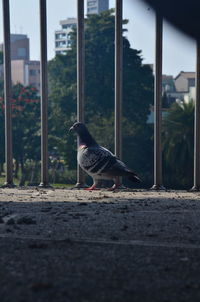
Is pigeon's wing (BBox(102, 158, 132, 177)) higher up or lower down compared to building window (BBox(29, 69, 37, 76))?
lower down

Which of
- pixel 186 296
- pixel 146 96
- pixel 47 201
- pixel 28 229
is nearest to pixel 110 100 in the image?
pixel 146 96

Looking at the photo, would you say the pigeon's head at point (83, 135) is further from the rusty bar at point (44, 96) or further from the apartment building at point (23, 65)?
the apartment building at point (23, 65)

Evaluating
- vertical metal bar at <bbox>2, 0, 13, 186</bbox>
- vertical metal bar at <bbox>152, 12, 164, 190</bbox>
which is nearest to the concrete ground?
vertical metal bar at <bbox>152, 12, 164, 190</bbox>

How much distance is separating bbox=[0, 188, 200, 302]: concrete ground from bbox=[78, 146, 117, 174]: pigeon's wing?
10.4 ft

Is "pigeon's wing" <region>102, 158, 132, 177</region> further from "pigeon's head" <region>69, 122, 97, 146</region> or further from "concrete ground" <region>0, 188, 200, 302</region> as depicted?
"concrete ground" <region>0, 188, 200, 302</region>

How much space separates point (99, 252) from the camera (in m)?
5.62

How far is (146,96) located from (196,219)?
1269 inches

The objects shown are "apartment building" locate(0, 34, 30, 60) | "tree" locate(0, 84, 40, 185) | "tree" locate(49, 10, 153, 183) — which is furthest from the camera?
"apartment building" locate(0, 34, 30, 60)

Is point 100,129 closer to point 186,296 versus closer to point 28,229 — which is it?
point 28,229

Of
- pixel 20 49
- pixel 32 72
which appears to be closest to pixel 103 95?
pixel 32 72

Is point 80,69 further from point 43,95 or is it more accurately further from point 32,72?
point 32,72

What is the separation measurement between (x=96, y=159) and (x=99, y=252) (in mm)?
7577

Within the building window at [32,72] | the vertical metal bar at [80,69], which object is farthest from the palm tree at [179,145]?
the building window at [32,72]

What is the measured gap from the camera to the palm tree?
36375mm
